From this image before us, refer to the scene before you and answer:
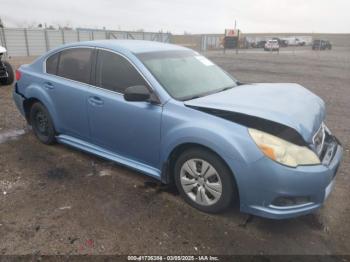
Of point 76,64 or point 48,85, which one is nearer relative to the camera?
point 76,64

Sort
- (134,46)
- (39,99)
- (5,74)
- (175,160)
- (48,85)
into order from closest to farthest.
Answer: (175,160), (134,46), (48,85), (39,99), (5,74)

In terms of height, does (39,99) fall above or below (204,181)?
above

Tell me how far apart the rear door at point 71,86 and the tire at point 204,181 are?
1535 millimetres

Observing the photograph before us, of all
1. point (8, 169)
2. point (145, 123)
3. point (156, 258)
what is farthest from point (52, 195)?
point (156, 258)

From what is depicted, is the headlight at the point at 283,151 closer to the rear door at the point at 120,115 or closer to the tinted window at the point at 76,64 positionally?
the rear door at the point at 120,115

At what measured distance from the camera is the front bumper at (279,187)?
8.93 feet

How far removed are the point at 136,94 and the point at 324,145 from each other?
6.49 ft

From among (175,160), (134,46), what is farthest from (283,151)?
(134,46)

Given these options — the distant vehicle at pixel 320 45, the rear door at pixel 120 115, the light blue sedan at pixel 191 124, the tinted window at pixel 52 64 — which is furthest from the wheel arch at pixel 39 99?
the distant vehicle at pixel 320 45

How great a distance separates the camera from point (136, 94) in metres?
3.33

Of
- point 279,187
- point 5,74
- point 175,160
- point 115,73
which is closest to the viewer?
point 279,187

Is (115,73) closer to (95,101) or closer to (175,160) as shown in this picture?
(95,101)

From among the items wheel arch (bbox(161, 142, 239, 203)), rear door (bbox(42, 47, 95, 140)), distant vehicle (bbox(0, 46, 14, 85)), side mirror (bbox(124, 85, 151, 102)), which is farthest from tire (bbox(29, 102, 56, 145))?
distant vehicle (bbox(0, 46, 14, 85))

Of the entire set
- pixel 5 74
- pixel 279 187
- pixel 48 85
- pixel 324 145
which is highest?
pixel 48 85
